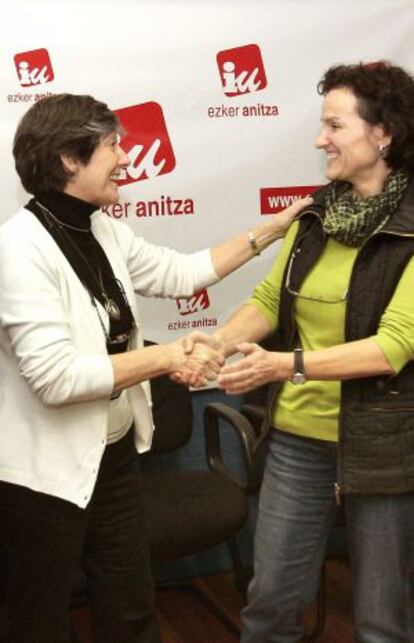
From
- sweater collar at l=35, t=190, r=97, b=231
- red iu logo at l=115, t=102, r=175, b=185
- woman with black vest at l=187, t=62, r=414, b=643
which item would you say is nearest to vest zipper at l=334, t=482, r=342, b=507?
woman with black vest at l=187, t=62, r=414, b=643

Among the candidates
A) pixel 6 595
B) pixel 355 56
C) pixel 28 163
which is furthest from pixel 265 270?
pixel 6 595

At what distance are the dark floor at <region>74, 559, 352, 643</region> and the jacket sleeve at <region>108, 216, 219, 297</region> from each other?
4.11ft

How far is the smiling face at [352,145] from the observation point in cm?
197

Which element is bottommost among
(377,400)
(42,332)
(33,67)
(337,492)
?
(337,492)

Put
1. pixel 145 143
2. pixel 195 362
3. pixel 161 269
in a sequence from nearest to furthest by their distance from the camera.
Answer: pixel 195 362, pixel 161 269, pixel 145 143

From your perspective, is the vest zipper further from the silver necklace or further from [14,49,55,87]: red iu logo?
[14,49,55,87]: red iu logo

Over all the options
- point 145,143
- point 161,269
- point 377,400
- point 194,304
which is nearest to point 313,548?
point 377,400

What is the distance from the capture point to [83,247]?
202 cm

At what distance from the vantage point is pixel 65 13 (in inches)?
108

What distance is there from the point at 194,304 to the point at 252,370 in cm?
117

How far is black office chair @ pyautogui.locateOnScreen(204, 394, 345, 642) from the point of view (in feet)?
8.63

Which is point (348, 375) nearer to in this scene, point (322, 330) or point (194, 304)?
point (322, 330)

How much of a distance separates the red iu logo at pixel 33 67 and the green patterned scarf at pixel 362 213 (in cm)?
123

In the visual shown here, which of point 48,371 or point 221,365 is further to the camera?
point 221,365
